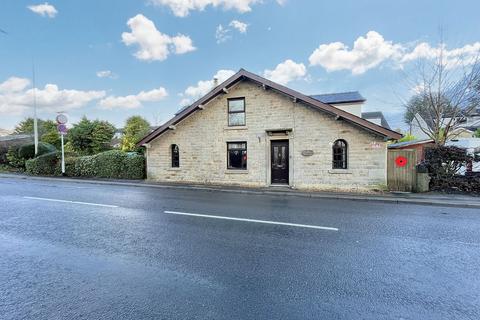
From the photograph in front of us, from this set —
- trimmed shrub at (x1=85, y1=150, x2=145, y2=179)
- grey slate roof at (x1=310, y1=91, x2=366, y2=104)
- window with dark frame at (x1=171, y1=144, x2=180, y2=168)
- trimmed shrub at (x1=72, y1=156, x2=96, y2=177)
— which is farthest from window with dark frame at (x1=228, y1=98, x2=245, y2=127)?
grey slate roof at (x1=310, y1=91, x2=366, y2=104)

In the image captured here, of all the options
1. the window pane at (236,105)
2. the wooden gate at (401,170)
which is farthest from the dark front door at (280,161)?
the wooden gate at (401,170)

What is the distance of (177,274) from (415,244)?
15.2ft

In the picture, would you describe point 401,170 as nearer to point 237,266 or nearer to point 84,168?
point 237,266

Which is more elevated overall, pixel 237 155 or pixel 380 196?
pixel 237 155

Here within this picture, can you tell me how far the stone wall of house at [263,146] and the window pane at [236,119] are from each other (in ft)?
1.02

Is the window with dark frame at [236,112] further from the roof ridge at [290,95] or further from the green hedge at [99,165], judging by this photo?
the green hedge at [99,165]

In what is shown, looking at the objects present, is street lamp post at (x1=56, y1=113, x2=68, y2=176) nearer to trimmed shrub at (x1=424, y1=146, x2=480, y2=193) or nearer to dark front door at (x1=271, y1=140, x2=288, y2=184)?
dark front door at (x1=271, y1=140, x2=288, y2=184)

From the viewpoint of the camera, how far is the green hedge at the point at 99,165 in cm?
1716

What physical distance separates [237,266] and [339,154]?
10351 mm

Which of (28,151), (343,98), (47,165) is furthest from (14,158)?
(343,98)

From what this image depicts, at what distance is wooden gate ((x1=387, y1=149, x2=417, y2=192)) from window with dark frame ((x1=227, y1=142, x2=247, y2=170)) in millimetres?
7169

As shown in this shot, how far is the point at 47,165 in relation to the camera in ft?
65.2

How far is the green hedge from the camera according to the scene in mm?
17156

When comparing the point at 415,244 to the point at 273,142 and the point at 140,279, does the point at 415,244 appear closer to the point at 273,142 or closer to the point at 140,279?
the point at 140,279
